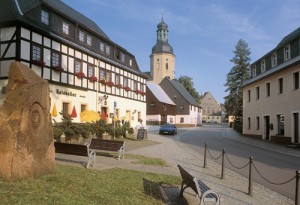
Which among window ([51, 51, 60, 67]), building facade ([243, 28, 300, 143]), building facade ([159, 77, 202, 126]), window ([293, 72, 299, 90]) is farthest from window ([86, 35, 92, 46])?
building facade ([159, 77, 202, 126])

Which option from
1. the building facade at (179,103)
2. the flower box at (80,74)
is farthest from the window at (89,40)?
the building facade at (179,103)

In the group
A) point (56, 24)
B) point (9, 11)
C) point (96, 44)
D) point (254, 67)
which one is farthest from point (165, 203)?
point (254, 67)

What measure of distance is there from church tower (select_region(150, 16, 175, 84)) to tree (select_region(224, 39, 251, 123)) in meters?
21.2

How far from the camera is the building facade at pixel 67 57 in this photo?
2189cm

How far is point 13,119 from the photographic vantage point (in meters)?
8.26

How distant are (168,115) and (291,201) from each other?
60578mm

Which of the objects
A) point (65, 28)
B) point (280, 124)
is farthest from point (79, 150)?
point (280, 124)

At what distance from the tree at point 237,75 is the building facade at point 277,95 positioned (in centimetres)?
2721

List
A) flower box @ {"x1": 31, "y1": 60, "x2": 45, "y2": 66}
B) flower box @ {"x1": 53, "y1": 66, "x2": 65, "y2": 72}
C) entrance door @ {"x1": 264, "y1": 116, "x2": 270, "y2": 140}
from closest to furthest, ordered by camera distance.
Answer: flower box @ {"x1": 31, "y1": 60, "x2": 45, "y2": 66}, flower box @ {"x1": 53, "y1": 66, "x2": 65, "y2": 72}, entrance door @ {"x1": 264, "y1": 116, "x2": 270, "y2": 140}

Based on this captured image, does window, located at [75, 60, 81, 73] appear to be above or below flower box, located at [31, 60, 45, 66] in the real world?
above

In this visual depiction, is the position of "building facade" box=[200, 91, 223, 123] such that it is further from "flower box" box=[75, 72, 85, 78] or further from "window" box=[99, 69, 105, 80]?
"flower box" box=[75, 72, 85, 78]

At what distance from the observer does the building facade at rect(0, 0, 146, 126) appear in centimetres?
2189

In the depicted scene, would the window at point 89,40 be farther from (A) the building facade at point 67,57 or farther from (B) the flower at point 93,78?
(B) the flower at point 93,78

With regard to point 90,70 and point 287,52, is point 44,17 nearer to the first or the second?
point 90,70
